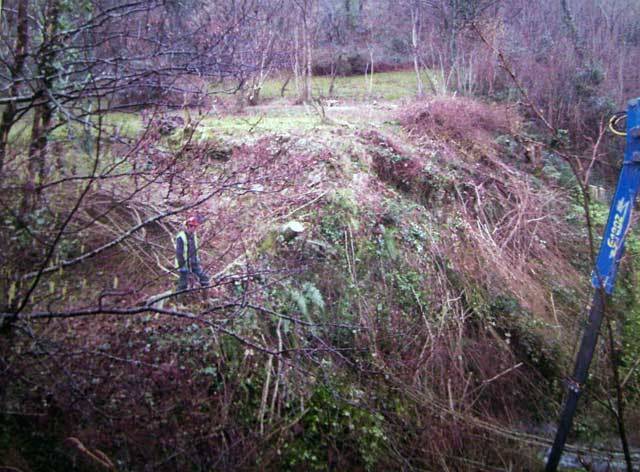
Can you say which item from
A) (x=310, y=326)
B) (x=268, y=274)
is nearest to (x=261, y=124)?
(x=268, y=274)

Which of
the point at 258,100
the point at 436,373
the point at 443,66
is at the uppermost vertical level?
the point at 443,66

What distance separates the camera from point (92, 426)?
3906mm

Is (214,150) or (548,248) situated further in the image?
(214,150)

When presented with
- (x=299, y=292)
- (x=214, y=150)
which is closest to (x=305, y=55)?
(x=214, y=150)

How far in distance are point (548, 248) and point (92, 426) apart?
24.2 ft

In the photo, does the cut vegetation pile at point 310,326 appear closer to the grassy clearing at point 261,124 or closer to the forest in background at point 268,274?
the forest in background at point 268,274

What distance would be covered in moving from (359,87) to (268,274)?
11.7 metres

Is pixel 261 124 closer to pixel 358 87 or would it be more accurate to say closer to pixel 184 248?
pixel 184 248

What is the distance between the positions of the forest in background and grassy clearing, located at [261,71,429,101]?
3324mm

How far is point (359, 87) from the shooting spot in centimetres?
1589

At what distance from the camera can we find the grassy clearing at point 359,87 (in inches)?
559

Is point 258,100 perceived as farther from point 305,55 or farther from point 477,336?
point 477,336

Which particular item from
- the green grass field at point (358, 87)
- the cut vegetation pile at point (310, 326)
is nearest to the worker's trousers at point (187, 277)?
the cut vegetation pile at point (310, 326)

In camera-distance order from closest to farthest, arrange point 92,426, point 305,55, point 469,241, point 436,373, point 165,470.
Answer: point 92,426 < point 165,470 < point 436,373 < point 469,241 < point 305,55
